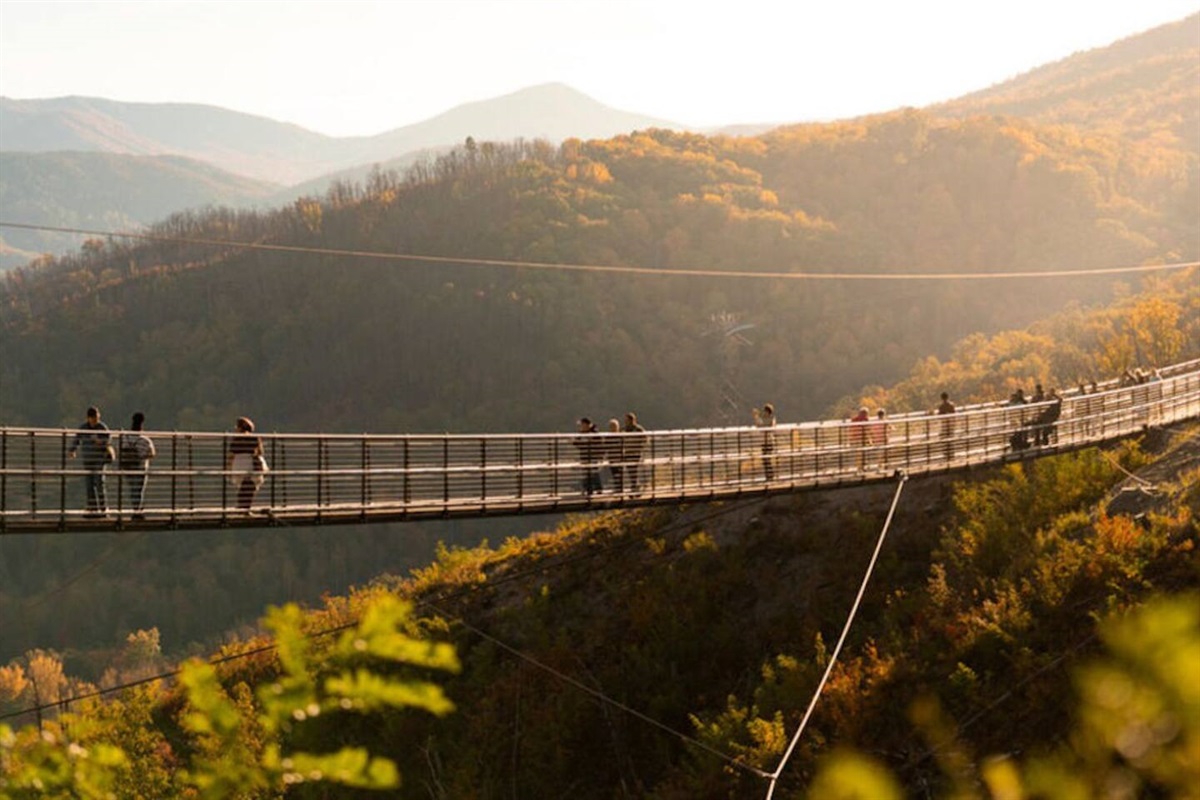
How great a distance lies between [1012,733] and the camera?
2022 cm

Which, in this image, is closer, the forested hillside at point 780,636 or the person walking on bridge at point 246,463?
the person walking on bridge at point 246,463

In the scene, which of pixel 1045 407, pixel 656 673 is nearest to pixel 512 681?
pixel 656 673

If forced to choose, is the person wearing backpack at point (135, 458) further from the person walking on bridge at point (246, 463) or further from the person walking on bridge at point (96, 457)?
the person walking on bridge at point (246, 463)

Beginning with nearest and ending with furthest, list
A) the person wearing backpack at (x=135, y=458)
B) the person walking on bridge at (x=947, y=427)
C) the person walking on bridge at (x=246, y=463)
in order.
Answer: the person wearing backpack at (x=135, y=458), the person walking on bridge at (x=246, y=463), the person walking on bridge at (x=947, y=427)

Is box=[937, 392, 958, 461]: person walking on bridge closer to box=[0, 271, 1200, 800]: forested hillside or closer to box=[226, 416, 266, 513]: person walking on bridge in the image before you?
box=[0, 271, 1200, 800]: forested hillside


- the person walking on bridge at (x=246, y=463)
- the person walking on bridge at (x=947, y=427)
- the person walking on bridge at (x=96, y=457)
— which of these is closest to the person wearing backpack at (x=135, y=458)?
the person walking on bridge at (x=96, y=457)

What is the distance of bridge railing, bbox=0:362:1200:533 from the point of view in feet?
60.2

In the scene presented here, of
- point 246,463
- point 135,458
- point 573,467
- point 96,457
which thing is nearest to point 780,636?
point 573,467

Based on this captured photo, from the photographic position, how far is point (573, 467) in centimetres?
2236

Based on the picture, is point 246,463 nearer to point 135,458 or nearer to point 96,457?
point 135,458

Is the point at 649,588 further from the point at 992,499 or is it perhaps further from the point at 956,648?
the point at 956,648

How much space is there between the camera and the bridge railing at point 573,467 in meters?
18.3

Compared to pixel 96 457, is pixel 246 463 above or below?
below

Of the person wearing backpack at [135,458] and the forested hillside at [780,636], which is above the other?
the person wearing backpack at [135,458]
